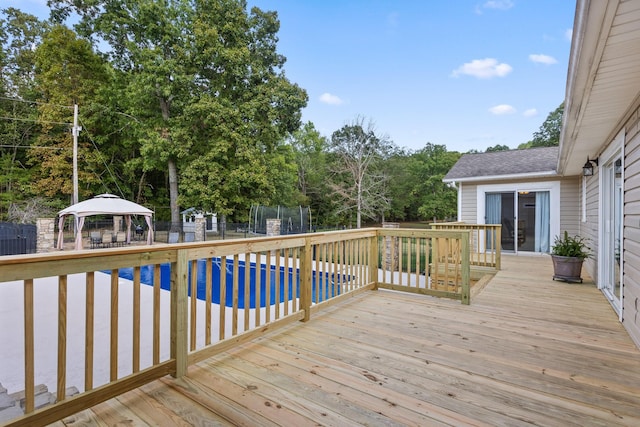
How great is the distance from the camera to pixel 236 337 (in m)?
2.58

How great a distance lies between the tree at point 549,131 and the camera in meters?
26.0

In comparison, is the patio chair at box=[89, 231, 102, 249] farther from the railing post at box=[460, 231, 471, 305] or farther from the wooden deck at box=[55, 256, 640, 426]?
the railing post at box=[460, 231, 471, 305]

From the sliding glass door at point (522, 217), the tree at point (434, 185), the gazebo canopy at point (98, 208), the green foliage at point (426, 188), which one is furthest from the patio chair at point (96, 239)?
the tree at point (434, 185)

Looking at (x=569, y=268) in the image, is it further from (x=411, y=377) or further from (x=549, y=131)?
(x=549, y=131)

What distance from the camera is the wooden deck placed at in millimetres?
1752

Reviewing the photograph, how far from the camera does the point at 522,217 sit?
8.49m

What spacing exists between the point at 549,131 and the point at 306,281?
3117cm

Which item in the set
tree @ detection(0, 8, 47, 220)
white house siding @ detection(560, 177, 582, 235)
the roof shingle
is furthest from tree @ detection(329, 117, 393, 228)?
tree @ detection(0, 8, 47, 220)

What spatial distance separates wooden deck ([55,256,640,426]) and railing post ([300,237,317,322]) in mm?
147

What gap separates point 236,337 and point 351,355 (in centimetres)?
91

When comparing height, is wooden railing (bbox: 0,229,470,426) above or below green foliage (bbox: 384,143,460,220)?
below

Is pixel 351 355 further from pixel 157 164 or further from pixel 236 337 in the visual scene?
pixel 157 164

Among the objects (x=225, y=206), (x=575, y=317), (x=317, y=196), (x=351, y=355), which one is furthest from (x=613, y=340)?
(x=317, y=196)

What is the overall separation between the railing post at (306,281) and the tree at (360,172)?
1604cm
